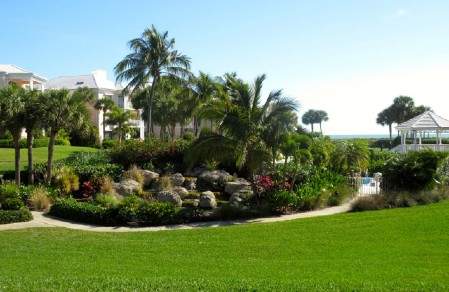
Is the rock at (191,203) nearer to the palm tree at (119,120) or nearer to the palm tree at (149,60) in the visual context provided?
the palm tree at (149,60)

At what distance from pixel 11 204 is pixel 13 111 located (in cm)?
457

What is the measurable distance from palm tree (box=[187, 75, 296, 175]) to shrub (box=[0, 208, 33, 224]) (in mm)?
5819

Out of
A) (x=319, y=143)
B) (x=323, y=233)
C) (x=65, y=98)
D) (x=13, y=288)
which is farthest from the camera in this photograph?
(x=319, y=143)

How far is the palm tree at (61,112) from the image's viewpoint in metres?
20.6

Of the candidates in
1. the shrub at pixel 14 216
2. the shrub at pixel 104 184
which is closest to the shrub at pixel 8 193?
the shrub at pixel 14 216

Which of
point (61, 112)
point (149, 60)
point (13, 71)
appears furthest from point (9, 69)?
point (61, 112)

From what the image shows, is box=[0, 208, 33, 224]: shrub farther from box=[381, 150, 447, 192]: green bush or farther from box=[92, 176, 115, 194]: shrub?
box=[381, 150, 447, 192]: green bush

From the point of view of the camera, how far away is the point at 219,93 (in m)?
19.0

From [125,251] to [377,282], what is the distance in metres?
5.74

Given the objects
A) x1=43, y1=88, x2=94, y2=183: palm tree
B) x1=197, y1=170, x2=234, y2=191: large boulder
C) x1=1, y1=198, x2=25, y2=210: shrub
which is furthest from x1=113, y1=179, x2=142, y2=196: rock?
x1=1, y1=198, x2=25, y2=210: shrub

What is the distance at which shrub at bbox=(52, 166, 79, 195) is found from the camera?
814 inches

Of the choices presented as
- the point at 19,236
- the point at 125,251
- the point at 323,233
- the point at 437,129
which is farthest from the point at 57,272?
the point at 437,129

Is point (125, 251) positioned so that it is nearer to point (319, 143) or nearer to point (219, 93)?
point (219, 93)

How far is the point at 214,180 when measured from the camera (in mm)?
22438
